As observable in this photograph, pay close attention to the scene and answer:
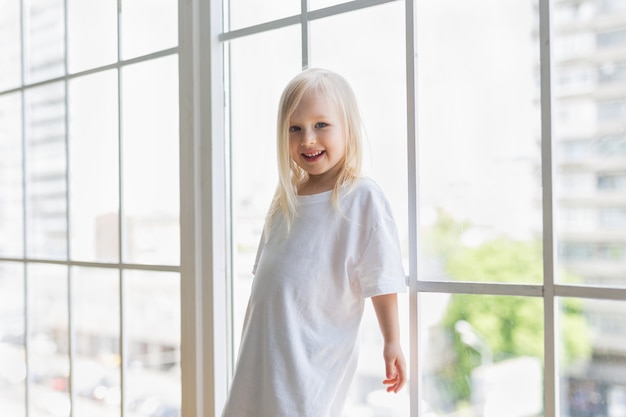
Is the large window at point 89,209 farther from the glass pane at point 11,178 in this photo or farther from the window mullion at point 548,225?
the window mullion at point 548,225

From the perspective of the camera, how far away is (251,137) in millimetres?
1301

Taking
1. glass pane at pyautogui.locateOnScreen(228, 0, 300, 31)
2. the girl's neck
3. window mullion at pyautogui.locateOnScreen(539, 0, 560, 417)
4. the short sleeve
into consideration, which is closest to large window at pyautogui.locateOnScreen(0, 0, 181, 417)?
glass pane at pyautogui.locateOnScreen(228, 0, 300, 31)

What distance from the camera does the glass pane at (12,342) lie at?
6.01 ft

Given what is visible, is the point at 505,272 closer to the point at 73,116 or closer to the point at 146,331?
the point at 146,331

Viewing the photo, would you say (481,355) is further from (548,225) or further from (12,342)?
(12,342)

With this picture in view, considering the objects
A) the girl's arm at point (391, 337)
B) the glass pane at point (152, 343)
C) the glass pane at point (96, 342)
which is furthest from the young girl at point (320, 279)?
the glass pane at point (96, 342)

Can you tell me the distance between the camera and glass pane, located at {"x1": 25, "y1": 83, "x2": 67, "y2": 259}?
1651 mm

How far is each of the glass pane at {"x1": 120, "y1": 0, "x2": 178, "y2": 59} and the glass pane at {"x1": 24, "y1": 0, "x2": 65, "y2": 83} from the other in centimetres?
27

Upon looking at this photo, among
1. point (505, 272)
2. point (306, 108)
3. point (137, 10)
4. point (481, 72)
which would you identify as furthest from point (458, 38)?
point (137, 10)

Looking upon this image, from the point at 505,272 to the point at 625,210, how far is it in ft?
0.64

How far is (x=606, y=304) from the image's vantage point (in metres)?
0.87

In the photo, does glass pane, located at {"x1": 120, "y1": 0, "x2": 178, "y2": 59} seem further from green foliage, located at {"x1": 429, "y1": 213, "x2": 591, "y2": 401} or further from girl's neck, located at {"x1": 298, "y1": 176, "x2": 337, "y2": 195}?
green foliage, located at {"x1": 429, "y1": 213, "x2": 591, "y2": 401}

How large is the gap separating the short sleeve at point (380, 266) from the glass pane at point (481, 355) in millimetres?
135

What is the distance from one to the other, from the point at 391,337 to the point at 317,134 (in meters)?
0.33
